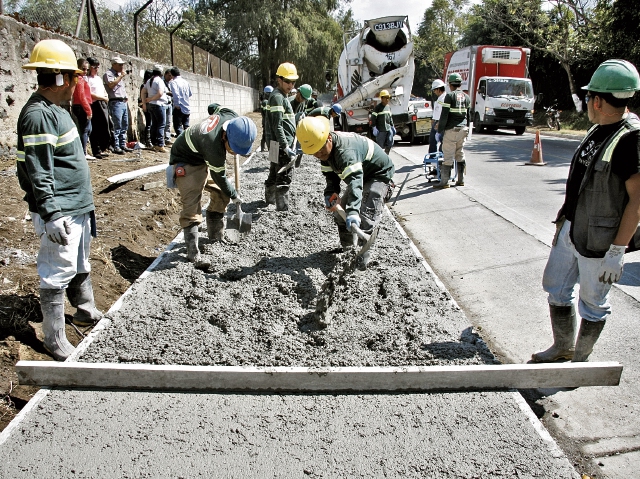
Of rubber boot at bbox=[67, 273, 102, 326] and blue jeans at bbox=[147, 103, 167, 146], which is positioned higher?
blue jeans at bbox=[147, 103, 167, 146]

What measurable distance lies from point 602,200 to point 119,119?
913 cm

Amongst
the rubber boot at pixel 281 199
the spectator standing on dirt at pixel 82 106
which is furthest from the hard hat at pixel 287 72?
the spectator standing on dirt at pixel 82 106

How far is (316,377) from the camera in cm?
295

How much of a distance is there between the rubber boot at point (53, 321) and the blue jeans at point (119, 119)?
7.21 metres

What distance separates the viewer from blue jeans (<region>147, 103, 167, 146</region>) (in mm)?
10836

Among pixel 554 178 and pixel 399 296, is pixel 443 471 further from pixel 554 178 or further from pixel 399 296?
pixel 554 178

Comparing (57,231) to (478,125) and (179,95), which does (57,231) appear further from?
(478,125)

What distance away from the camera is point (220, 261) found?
512cm

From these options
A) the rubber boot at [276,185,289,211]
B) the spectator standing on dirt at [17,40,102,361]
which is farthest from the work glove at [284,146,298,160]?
the spectator standing on dirt at [17,40,102,361]

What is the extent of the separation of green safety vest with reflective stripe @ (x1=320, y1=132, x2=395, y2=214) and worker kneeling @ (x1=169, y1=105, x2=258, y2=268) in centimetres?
78

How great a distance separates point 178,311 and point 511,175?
335 inches

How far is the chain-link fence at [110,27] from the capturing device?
891cm

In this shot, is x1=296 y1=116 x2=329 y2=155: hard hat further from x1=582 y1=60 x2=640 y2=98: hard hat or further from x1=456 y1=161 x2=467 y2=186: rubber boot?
x1=456 y1=161 x2=467 y2=186: rubber boot

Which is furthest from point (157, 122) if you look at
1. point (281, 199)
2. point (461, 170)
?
point (461, 170)
